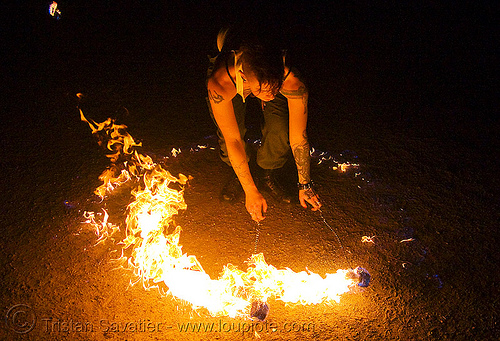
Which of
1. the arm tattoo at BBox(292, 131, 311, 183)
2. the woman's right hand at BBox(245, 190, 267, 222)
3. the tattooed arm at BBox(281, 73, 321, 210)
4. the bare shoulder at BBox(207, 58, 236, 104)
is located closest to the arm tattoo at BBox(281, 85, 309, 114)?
the tattooed arm at BBox(281, 73, 321, 210)

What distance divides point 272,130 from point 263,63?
1532mm

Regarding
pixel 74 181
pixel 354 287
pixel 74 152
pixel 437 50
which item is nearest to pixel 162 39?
pixel 74 152

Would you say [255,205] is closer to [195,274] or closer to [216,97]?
[195,274]

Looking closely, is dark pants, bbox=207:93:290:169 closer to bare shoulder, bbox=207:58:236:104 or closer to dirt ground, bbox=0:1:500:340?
dirt ground, bbox=0:1:500:340

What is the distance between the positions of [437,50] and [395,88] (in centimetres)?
219

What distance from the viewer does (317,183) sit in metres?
4.46

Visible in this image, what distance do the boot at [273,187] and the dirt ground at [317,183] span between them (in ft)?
0.45

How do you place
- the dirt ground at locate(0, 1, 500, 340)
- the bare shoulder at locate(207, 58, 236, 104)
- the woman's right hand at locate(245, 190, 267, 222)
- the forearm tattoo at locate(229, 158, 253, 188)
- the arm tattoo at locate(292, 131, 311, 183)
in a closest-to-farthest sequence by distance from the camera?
the dirt ground at locate(0, 1, 500, 340) < the bare shoulder at locate(207, 58, 236, 104) < the woman's right hand at locate(245, 190, 267, 222) < the forearm tattoo at locate(229, 158, 253, 188) < the arm tattoo at locate(292, 131, 311, 183)

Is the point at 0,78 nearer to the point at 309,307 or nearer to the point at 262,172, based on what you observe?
the point at 262,172

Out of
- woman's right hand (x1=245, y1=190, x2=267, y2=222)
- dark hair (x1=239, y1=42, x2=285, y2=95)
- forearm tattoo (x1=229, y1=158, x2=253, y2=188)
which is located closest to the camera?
dark hair (x1=239, y1=42, x2=285, y2=95)

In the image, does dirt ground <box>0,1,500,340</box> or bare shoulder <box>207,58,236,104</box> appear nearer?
dirt ground <box>0,1,500,340</box>

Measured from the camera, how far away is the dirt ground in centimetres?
304

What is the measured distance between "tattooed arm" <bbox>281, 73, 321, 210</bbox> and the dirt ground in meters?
0.27

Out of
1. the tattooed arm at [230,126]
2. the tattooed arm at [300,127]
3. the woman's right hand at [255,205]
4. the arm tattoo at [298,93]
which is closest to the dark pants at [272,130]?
the tattooed arm at [300,127]
